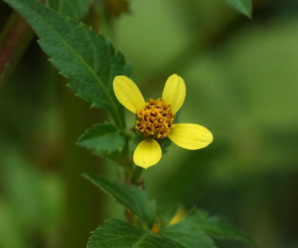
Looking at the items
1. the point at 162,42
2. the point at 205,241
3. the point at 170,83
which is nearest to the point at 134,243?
the point at 205,241

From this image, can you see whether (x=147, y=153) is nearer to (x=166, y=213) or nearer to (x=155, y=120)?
(x=155, y=120)

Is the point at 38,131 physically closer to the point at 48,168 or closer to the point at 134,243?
the point at 48,168

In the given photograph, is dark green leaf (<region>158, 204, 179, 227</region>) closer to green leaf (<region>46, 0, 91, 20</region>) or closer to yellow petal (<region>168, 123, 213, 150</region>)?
yellow petal (<region>168, 123, 213, 150</region>)

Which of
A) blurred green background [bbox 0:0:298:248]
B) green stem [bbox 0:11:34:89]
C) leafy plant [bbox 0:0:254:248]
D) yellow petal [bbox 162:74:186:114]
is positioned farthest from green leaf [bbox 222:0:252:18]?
blurred green background [bbox 0:0:298:248]

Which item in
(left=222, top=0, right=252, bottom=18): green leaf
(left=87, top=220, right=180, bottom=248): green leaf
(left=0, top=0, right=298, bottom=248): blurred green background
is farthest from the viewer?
(left=0, top=0, right=298, bottom=248): blurred green background

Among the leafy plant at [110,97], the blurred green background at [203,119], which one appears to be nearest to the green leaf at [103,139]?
the leafy plant at [110,97]

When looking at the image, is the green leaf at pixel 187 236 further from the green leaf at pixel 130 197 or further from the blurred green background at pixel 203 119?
the blurred green background at pixel 203 119
